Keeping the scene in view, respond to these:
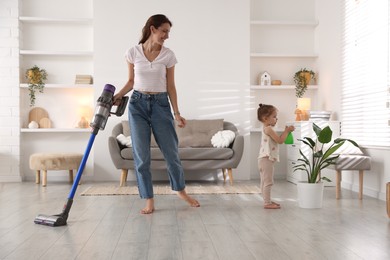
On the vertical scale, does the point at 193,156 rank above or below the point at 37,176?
above

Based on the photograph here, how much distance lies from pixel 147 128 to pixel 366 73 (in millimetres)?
2677

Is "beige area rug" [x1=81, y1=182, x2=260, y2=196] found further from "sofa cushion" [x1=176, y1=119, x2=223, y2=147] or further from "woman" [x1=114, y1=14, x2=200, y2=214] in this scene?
"woman" [x1=114, y1=14, x2=200, y2=214]

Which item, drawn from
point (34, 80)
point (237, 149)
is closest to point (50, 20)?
point (34, 80)

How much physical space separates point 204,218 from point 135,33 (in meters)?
3.75

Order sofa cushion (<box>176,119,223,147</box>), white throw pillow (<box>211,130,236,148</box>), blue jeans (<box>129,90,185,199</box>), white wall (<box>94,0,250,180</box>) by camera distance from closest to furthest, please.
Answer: blue jeans (<box>129,90,185,199</box>), white throw pillow (<box>211,130,236,148</box>), sofa cushion (<box>176,119,223,147</box>), white wall (<box>94,0,250,180</box>)

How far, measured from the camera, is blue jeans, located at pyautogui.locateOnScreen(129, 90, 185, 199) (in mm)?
3674

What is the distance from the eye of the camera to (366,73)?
5.28 m

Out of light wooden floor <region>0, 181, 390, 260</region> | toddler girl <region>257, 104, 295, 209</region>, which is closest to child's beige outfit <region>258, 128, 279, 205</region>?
toddler girl <region>257, 104, 295, 209</region>

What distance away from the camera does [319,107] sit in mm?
6836

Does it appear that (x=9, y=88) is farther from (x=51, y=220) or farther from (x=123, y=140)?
(x=51, y=220)

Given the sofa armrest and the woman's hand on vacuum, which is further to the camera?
the sofa armrest

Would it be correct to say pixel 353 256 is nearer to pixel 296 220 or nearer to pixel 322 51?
pixel 296 220

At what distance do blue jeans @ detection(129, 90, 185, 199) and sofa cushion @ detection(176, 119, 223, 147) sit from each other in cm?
261

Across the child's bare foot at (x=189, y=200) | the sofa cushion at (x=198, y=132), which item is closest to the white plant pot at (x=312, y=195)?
the child's bare foot at (x=189, y=200)
